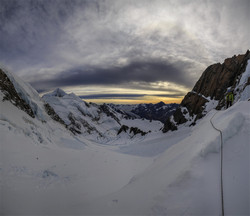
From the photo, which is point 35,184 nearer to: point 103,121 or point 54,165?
point 54,165

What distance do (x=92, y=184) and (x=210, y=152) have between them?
24.8ft

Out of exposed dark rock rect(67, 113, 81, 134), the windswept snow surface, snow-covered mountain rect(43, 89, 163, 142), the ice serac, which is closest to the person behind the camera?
the windswept snow surface

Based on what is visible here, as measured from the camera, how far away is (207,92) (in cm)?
4116

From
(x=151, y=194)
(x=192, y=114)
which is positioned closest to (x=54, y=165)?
(x=151, y=194)

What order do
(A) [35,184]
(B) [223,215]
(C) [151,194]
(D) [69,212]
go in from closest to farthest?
1. (B) [223,215]
2. (C) [151,194]
3. (D) [69,212]
4. (A) [35,184]

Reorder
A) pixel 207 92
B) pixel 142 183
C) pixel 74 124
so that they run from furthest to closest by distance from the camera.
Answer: pixel 74 124
pixel 207 92
pixel 142 183

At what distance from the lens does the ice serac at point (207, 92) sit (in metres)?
36.4

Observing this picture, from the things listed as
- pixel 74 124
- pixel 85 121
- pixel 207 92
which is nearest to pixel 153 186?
pixel 207 92

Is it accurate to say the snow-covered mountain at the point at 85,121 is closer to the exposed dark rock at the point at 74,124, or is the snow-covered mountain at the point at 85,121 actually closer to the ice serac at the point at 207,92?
the exposed dark rock at the point at 74,124

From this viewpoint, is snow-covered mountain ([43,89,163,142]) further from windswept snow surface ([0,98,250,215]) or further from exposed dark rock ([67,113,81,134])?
windswept snow surface ([0,98,250,215])

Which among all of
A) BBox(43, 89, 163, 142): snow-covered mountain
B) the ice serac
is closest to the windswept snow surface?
the ice serac

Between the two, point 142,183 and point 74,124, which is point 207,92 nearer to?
point 142,183

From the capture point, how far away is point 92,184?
8742 millimetres

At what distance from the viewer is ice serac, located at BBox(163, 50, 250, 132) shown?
36375mm
